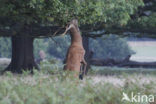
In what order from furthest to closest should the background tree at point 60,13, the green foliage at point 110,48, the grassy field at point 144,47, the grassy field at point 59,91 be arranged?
the grassy field at point 144,47
the green foliage at point 110,48
the background tree at point 60,13
the grassy field at point 59,91

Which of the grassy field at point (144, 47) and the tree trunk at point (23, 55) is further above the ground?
the tree trunk at point (23, 55)

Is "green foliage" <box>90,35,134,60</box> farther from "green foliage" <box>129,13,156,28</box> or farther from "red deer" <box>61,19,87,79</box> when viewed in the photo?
"red deer" <box>61,19,87,79</box>

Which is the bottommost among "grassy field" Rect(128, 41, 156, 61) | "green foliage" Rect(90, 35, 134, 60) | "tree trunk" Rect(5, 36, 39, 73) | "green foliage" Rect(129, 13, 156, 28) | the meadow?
"grassy field" Rect(128, 41, 156, 61)

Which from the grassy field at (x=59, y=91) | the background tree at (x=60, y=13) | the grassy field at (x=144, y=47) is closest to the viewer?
the grassy field at (x=59, y=91)

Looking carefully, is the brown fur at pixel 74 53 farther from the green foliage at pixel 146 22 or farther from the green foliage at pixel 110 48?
the green foliage at pixel 110 48

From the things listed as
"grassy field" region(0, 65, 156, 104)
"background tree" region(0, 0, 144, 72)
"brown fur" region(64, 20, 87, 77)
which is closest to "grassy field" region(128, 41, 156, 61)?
"background tree" region(0, 0, 144, 72)

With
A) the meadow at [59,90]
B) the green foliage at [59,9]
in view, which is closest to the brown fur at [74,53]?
Result: the green foliage at [59,9]

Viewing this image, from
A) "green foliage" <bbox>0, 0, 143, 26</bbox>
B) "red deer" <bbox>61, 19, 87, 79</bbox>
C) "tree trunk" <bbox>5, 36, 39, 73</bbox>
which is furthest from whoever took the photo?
"tree trunk" <bbox>5, 36, 39, 73</bbox>

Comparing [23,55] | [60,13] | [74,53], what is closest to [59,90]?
[74,53]

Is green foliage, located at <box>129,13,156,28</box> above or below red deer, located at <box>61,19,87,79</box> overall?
above

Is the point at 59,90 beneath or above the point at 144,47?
above

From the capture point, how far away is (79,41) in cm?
1343

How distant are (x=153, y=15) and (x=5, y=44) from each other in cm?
3216

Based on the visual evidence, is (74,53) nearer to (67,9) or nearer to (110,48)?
(67,9)
